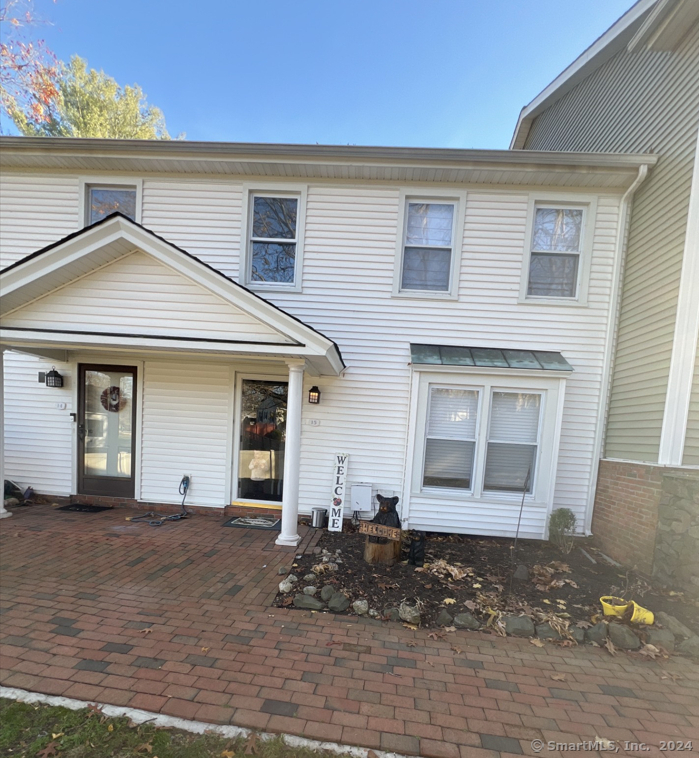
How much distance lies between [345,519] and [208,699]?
3318 millimetres

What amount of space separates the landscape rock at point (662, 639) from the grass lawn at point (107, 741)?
2.96 meters

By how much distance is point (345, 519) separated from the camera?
5.44 m

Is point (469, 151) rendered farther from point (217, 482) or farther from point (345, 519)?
point (217, 482)

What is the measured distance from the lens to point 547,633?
3.04m

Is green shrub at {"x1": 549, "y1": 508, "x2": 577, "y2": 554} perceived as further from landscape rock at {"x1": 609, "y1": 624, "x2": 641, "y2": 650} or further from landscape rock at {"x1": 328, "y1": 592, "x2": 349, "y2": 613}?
landscape rock at {"x1": 328, "y1": 592, "x2": 349, "y2": 613}

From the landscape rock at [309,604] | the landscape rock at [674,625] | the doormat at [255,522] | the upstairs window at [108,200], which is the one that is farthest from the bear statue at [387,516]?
the upstairs window at [108,200]

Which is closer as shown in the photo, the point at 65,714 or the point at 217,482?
the point at 65,714

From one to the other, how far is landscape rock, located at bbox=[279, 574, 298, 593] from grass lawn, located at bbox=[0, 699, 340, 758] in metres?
1.47

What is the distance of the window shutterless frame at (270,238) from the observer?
5531mm

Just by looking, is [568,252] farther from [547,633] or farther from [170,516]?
[170,516]

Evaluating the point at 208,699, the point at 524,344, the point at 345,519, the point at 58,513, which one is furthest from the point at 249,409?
the point at 524,344

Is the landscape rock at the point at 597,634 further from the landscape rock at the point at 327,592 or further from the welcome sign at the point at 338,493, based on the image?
the welcome sign at the point at 338,493

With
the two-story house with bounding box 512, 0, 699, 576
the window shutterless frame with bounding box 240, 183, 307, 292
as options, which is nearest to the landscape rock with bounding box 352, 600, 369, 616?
the two-story house with bounding box 512, 0, 699, 576

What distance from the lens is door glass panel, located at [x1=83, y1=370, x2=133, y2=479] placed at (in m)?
5.92
